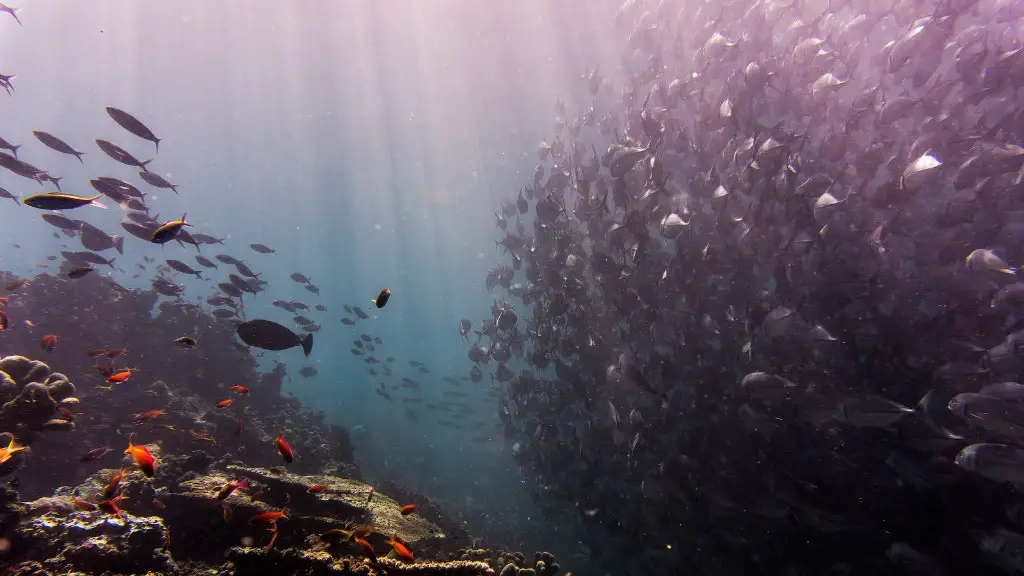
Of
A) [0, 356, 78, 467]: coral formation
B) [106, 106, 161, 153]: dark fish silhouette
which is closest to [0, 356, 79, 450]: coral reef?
[0, 356, 78, 467]: coral formation

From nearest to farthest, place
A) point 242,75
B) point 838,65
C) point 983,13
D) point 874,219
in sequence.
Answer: point 874,219, point 983,13, point 838,65, point 242,75

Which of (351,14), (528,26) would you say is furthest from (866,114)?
(351,14)

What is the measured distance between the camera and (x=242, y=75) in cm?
3641

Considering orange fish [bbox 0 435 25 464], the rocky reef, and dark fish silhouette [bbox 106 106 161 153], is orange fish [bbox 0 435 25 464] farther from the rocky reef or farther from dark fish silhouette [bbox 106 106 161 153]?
dark fish silhouette [bbox 106 106 161 153]

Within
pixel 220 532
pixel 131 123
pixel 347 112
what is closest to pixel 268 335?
pixel 220 532

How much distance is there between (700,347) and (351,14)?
33760 millimetres

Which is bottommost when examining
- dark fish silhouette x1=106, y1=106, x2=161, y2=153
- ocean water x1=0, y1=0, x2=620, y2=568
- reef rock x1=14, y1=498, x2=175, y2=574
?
reef rock x1=14, y1=498, x2=175, y2=574

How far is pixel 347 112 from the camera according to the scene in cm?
3872

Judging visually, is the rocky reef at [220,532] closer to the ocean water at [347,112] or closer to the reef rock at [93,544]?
the reef rock at [93,544]

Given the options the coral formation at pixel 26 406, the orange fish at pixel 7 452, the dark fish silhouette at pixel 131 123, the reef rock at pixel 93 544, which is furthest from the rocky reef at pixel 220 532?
the dark fish silhouette at pixel 131 123

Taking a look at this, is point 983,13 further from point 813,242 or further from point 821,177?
point 813,242

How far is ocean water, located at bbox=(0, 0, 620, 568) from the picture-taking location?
83.3ft

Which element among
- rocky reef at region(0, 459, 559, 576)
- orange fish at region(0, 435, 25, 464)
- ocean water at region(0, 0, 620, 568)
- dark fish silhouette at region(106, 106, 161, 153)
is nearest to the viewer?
rocky reef at region(0, 459, 559, 576)

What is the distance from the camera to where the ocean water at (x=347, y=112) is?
25391 millimetres
